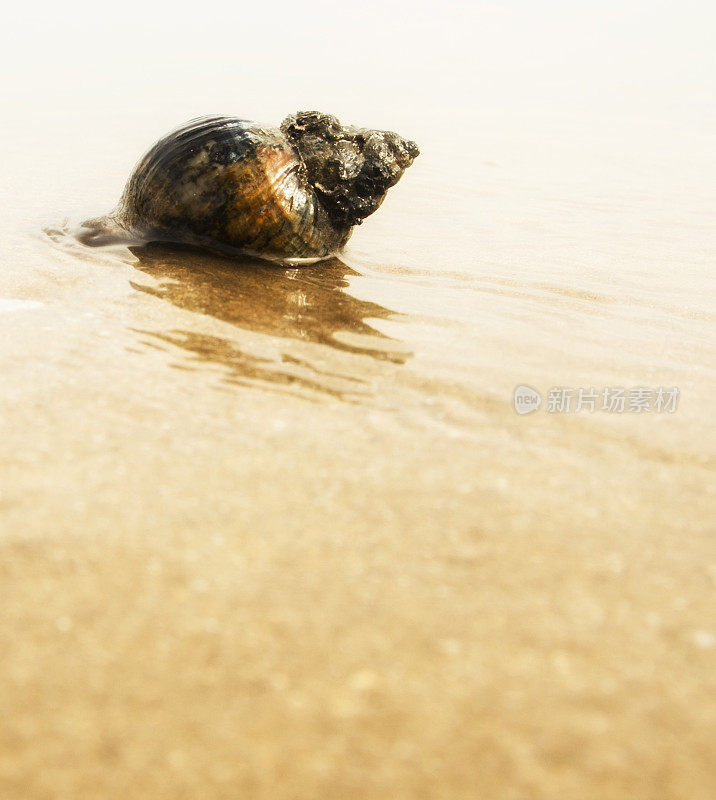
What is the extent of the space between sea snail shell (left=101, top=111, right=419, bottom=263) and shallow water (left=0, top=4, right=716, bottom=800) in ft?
1.17

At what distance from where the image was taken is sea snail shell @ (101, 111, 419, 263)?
3.70m

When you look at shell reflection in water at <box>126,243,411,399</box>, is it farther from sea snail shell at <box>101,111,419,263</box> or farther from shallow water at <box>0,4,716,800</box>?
sea snail shell at <box>101,111,419,263</box>

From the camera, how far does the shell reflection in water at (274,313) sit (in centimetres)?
255

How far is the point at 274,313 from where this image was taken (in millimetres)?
3164

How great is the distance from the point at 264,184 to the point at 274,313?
915 millimetres

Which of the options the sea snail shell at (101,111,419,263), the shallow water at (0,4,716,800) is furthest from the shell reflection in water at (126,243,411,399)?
the sea snail shell at (101,111,419,263)

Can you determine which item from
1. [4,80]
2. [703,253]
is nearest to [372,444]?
[703,253]

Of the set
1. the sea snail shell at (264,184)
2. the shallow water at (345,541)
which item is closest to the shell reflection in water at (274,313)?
the shallow water at (345,541)

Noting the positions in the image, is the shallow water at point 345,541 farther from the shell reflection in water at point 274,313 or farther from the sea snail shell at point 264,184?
the sea snail shell at point 264,184

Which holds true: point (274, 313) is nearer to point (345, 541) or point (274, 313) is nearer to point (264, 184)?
point (264, 184)

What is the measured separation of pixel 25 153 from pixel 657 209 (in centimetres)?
582

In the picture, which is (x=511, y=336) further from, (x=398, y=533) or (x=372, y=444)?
(x=398, y=533)

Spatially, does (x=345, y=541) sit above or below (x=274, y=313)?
below

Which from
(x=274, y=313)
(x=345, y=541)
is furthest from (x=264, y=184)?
(x=345, y=541)
